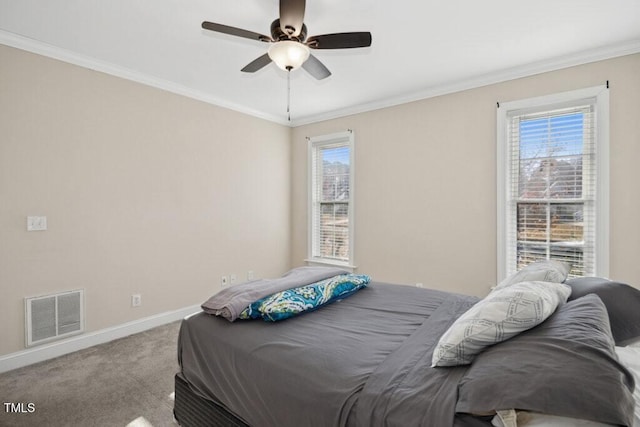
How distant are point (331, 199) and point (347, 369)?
357 centimetres

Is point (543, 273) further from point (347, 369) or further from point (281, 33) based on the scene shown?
point (281, 33)

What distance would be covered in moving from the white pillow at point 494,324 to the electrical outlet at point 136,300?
3169mm

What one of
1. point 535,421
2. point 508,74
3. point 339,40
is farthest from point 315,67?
point 535,421

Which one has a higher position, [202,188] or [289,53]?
[289,53]

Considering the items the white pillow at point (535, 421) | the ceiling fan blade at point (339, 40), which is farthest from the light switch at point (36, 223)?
the white pillow at point (535, 421)

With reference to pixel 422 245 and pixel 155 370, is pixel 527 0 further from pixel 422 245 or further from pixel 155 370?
pixel 155 370

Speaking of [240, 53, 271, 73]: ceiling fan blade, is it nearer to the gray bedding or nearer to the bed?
the bed

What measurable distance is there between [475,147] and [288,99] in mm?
2308

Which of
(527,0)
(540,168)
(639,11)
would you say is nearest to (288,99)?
(527,0)

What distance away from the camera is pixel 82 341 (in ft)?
9.53

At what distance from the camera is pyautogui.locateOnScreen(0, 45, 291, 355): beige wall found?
2.61m

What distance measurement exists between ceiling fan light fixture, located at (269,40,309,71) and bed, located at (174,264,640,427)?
147 centimetres

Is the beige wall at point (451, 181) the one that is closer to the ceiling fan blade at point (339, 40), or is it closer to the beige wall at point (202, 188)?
the beige wall at point (202, 188)

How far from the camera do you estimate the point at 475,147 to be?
3.44 meters
